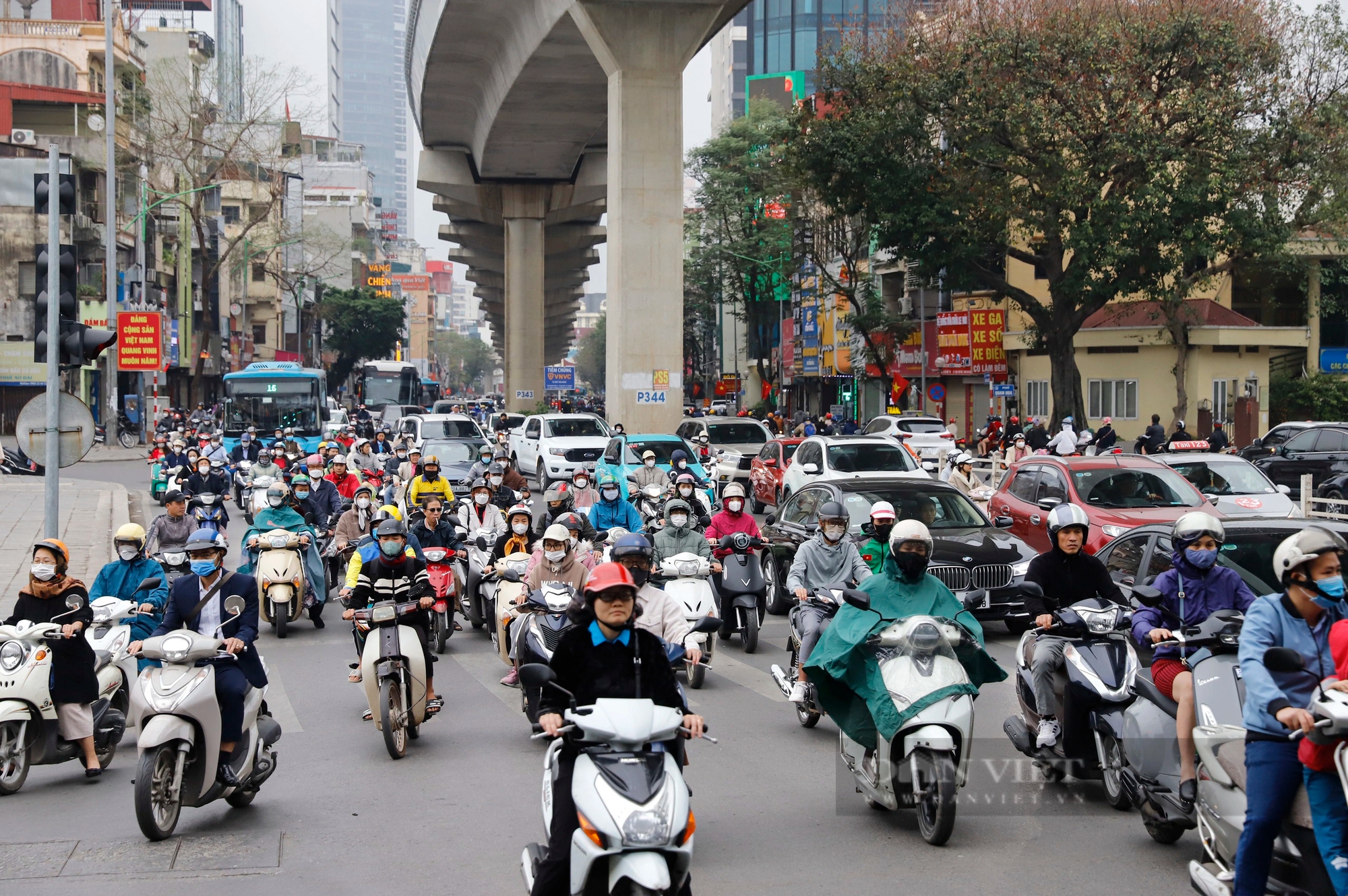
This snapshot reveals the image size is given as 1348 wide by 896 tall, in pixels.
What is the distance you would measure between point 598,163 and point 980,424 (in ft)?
70.9

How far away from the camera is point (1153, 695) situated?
6418mm

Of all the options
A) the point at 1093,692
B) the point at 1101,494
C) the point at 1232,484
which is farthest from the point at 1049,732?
the point at 1232,484

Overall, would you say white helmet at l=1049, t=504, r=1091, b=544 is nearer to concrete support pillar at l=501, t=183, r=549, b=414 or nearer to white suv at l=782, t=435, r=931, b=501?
white suv at l=782, t=435, r=931, b=501

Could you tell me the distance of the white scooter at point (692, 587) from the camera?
11.0 m

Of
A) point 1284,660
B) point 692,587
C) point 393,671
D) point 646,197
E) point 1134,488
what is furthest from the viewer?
point 646,197

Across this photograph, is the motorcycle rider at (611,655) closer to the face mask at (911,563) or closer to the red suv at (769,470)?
the face mask at (911,563)

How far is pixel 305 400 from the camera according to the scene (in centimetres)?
3334

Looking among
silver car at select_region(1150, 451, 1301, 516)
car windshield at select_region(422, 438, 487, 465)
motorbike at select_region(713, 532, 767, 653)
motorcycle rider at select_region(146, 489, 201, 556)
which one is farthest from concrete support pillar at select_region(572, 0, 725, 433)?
motorbike at select_region(713, 532, 767, 653)

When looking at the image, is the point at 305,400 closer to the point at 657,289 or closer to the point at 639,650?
the point at 657,289

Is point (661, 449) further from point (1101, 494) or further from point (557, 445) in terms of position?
point (1101, 494)

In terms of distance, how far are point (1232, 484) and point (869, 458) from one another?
19.4 feet

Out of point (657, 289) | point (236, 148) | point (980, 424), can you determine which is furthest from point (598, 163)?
→ point (657, 289)

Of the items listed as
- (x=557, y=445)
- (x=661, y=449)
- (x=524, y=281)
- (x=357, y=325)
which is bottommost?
(x=557, y=445)

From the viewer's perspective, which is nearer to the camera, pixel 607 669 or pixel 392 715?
pixel 607 669
